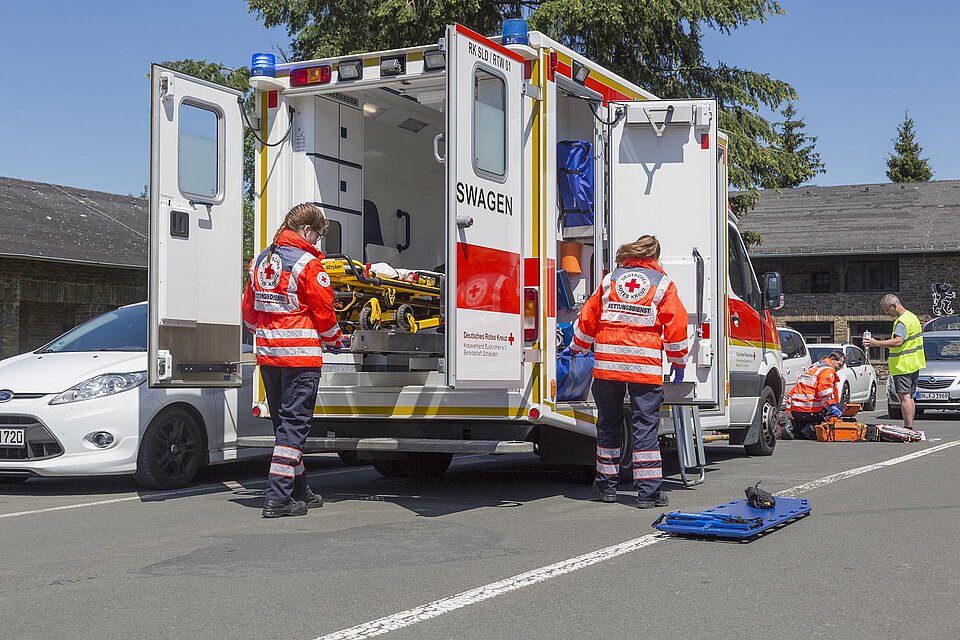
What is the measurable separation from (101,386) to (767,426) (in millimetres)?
6764

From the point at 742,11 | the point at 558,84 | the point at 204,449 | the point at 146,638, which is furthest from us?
the point at 742,11

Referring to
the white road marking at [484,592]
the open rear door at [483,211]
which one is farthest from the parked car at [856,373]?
the white road marking at [484,592]

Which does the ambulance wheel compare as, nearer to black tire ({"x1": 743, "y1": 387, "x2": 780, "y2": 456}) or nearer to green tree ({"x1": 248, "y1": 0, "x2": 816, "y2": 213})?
black tire ({"x1": 743, "y1": 387, "x2": 780, "y2": 456})

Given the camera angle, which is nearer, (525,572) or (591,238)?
(525,572)

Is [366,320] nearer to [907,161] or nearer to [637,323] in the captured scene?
[637,323]

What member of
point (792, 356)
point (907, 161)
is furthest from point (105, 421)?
point (907, 161)

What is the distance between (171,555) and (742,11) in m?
19.4

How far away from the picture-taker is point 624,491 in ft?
28.7

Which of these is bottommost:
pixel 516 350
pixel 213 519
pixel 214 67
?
pixel 213 519

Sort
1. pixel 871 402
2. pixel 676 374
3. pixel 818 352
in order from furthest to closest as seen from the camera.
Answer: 1. pixel 871 402
2. pixel 818 352
3. pixel 676 374

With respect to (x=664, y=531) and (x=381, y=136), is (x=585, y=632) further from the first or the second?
(x=381, y=136)

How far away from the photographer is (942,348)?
22.5m

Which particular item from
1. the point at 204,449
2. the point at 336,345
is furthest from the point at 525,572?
the point at 204,449

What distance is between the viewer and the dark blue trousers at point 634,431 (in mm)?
7852
